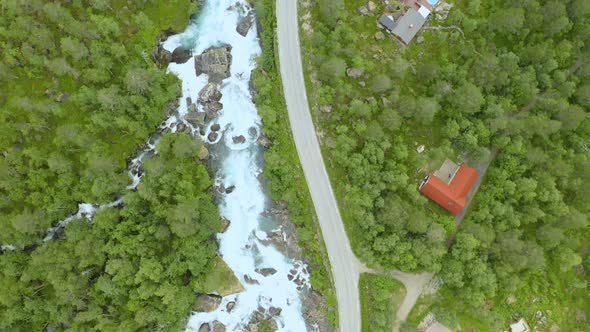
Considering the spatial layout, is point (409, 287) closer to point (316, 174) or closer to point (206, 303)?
point (316, 174)

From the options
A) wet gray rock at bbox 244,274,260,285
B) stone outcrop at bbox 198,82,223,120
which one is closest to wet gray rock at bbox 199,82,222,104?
stone outcrop at bbox 198,82,223,120

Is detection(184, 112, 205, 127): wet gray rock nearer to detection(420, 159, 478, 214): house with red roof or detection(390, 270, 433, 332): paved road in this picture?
detection(420, 159, 478, 214): house with red roof

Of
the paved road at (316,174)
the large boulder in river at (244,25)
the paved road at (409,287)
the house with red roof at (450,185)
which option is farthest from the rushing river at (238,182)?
the house with red roof at (450,185)

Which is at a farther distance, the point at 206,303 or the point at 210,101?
the point at 210,101

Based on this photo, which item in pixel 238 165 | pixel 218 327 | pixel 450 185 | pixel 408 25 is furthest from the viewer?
pixel 238 165

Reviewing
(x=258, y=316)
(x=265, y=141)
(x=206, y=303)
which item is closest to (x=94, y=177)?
(x=206, y=303)

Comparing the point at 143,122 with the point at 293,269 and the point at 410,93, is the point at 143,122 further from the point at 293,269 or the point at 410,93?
the point at 410,93
